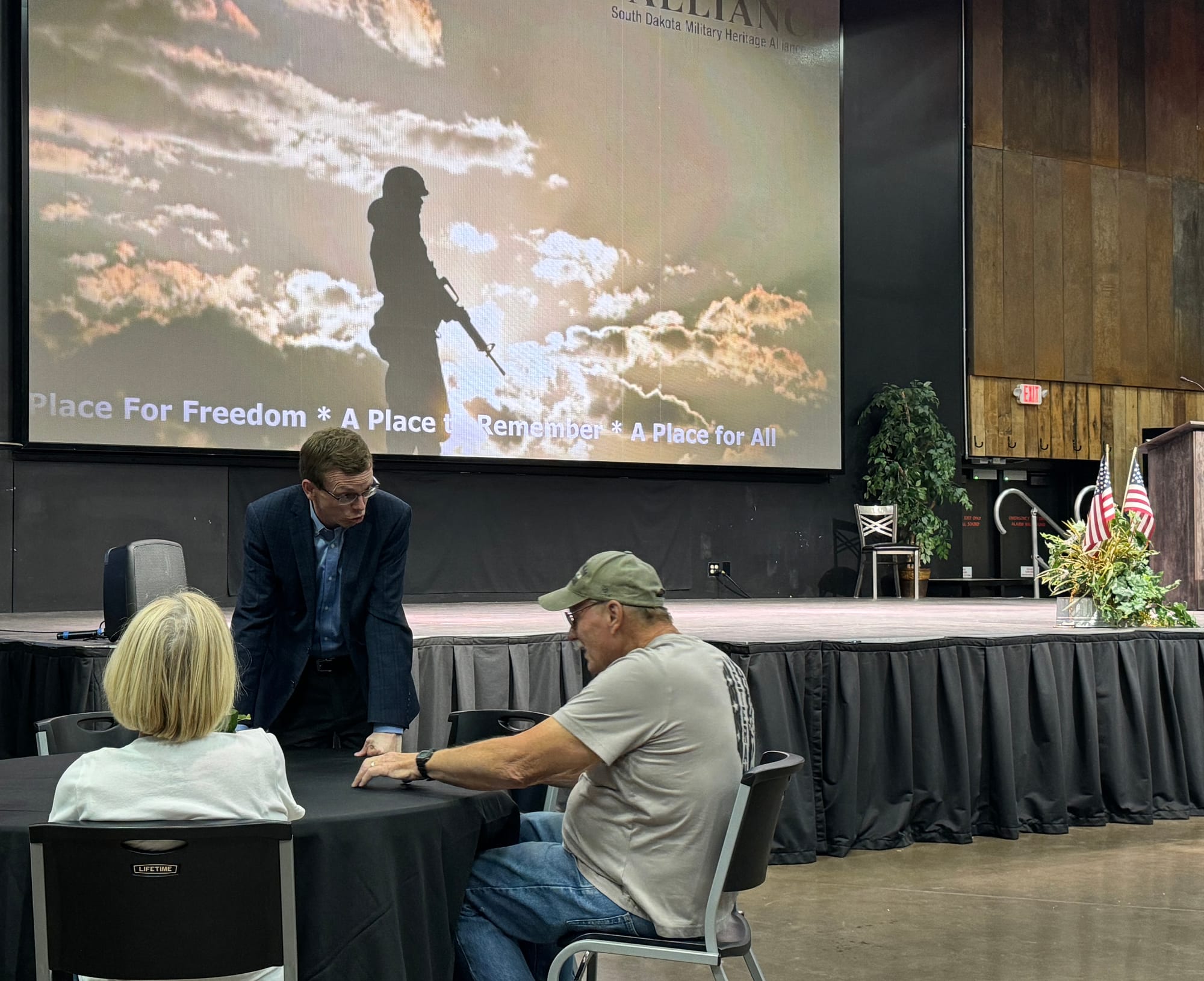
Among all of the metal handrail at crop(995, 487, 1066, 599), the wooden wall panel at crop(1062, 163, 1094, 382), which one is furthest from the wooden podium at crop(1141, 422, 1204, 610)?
the wooden wall panel at crop(1062, 163, 1094, 382)

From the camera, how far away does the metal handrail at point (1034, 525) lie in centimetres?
1117

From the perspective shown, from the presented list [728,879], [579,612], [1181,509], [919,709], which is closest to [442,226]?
[1181,509]

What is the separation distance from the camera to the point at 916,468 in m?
10.6

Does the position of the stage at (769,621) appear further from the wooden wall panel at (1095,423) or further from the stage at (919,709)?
the wooden wall panel at (1095,423)

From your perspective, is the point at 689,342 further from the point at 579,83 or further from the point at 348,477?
the point at 348,477

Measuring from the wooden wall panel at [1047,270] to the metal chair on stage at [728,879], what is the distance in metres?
10.2

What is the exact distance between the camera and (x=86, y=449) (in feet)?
25.4

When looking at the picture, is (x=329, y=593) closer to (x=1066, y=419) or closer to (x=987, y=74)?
(x=1066, y=419)

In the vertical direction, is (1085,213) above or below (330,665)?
above

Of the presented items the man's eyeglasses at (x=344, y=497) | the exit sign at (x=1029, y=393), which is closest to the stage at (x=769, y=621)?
the man's eyeglasses at (x=344, y=497)

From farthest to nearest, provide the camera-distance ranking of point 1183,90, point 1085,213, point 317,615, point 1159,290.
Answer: point 1183,90 < point 1159,290 < point 1085,213 < point 317,615

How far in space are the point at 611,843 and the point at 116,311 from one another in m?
6.38

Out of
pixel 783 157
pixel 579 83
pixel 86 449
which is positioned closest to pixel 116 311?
pixel 86 449

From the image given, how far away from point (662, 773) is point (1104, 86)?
39.0 ft
